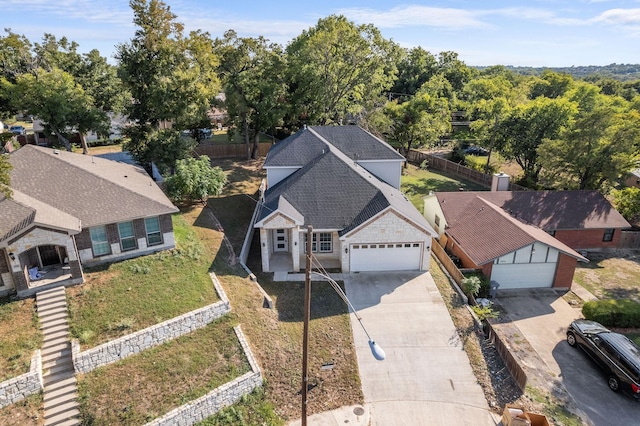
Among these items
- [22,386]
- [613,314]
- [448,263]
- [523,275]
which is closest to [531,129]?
[523,275]

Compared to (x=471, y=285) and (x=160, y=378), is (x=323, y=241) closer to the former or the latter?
(x=471, y=285)

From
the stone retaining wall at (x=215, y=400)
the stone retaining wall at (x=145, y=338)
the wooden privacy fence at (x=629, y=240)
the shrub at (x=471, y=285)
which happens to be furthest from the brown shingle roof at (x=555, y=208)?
the stone retaining wall at (x=215, y=400)

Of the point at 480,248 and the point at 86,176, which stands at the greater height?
the point at 86,176

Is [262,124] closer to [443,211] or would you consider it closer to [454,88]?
[443,211]

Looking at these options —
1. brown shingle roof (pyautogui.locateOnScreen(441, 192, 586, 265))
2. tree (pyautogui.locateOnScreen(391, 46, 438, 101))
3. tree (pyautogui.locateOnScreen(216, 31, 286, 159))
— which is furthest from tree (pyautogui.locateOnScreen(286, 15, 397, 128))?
tree (pyautogui.locateOnScreen(391, 46, 438, 101))

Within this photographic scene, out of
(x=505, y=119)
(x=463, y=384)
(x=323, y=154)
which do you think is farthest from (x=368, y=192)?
(x=505, y=119)

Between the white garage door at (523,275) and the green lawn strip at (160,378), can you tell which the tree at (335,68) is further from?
the green lawn strip at (160,378)

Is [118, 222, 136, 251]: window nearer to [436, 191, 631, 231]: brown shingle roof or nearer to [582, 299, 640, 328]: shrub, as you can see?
[436, 191, 631, 231]: brown shingle roof
